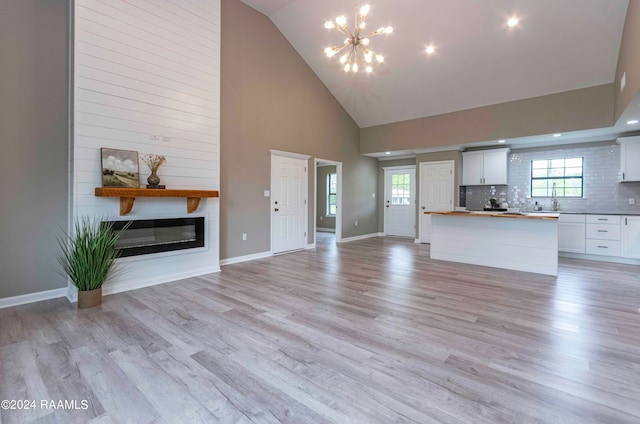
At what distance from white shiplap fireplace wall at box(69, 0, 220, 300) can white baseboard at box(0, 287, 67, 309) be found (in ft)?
0.89

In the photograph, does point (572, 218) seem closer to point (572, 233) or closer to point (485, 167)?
point (572, 233)

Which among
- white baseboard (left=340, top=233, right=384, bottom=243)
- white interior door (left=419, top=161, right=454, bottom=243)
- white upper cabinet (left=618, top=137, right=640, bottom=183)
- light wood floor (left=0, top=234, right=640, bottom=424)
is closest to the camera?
light wood floor (left=0, top=234, right=640, bottom=424)

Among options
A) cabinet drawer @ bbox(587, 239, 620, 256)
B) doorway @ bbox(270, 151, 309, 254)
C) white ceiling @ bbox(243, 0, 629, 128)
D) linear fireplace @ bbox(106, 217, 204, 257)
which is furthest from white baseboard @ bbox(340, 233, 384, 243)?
cabinet drawer @ bbox(587, 239, 620, 256)

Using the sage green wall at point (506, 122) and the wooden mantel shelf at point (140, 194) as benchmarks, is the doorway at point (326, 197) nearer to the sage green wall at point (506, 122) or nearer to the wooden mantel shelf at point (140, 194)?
the sage green wall at point (506, 122)

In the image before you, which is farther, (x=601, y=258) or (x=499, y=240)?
(x=601, y=258)

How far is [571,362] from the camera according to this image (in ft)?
6.92

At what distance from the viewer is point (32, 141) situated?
3.33 m

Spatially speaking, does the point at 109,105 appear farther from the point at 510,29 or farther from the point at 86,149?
the point at 510,29

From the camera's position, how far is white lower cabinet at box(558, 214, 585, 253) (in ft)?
19.1

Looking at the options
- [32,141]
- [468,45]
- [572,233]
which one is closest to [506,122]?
[468,45]

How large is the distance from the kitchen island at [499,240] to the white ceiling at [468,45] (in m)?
2.64

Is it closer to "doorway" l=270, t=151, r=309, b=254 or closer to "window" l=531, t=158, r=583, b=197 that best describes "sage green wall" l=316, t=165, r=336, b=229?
"doorway" l=270, t=151, r=309, b=254

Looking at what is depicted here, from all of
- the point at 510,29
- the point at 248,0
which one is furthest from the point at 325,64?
the point at 510,29

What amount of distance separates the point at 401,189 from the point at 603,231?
456cm
